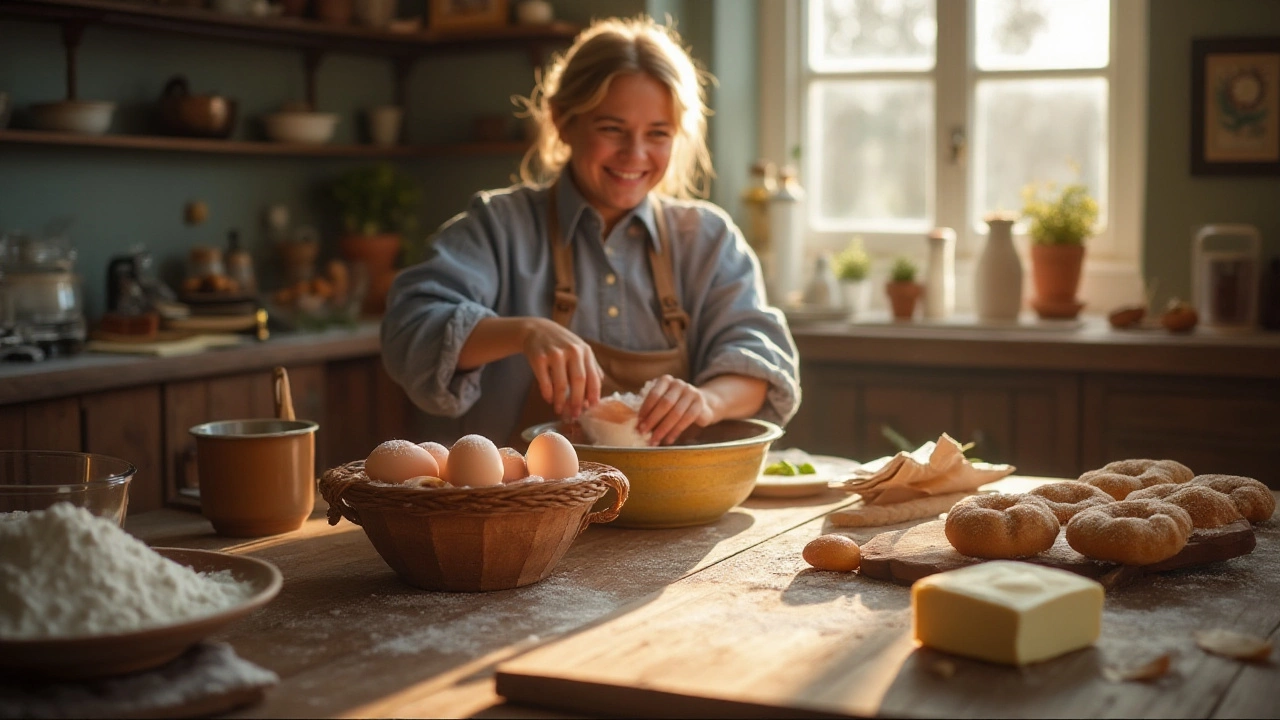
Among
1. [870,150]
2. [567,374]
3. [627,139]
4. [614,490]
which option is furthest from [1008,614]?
[870,150]

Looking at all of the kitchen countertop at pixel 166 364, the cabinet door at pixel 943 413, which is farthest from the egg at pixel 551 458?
the cabinet door at pixel 943 413

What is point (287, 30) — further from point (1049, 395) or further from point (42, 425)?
point (1049, 395)

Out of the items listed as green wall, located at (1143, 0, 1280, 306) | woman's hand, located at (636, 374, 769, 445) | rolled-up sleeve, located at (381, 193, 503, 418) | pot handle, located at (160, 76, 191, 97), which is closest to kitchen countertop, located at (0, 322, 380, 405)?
pot handle, located at (160, 76, 191, 97)

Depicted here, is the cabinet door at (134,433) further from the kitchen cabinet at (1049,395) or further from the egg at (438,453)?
the egg at (438,453)

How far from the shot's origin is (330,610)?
1301mm

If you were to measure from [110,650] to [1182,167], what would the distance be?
3147 mm

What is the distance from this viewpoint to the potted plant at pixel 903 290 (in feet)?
11.9

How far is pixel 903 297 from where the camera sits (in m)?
3.63

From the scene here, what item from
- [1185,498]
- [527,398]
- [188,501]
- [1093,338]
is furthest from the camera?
[1093,338]

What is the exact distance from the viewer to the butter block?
3.55 feet

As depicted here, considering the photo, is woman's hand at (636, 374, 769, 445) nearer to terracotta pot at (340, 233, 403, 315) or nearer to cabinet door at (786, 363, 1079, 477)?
cabinet door at (786, 363, 1079, 477)

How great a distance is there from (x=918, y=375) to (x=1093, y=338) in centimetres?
44

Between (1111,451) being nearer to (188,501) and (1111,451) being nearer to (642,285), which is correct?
(642,285)

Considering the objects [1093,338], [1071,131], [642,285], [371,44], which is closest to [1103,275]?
[1071,131]
